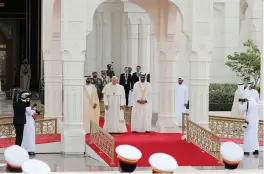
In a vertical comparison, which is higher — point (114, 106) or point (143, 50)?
point (143, 50)

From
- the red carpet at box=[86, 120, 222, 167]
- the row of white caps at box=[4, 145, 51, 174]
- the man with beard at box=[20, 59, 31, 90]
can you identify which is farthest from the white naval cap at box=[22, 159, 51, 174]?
the man with beard at box=[20, 59, 31, 90]

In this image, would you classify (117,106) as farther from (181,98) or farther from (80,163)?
(181,98)

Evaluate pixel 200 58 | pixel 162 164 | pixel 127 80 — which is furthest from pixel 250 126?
pixel 162 164

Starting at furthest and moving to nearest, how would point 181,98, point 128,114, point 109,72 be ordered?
point 109,72
point 181,98
point 128,114

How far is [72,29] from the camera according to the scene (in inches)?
529

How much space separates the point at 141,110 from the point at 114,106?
76 cm

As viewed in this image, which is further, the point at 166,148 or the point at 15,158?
the point at 166,148

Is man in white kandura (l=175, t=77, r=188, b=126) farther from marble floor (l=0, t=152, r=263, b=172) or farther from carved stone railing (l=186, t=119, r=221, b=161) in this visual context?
marble floor (l=0, t=152, r=263, b=172)

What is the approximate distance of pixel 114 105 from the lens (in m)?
15.6

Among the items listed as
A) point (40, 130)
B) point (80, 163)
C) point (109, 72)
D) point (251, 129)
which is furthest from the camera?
point (109, 72)

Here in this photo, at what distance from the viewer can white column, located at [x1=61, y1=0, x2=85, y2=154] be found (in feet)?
44.1

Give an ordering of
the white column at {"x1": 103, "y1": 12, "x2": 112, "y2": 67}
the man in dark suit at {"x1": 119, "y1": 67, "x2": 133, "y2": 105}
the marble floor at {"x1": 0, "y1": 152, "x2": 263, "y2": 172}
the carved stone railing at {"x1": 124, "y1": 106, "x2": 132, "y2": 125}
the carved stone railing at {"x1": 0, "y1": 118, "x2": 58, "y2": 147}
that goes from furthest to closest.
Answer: the white column at {"x1": 103, "y1": 12, "x2": 112, "y2": 67} → the man in dark suit at {"x1": 119, "y1": 67, "x2": 133, "y2": 105} → the carved stone railing at {"x1": 124, "y1": 106, "x2": 132, "y2": 125} → the carved stone railing at {"x1": 0, "y1": 118, "x2": 58, "y2": 147} → the marble floor at {"x1": 0, "y1": 152, "x2": 263, "y2": 172}

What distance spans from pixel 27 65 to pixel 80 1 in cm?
1542

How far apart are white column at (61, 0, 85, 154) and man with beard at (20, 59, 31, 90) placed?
49.4 ft
